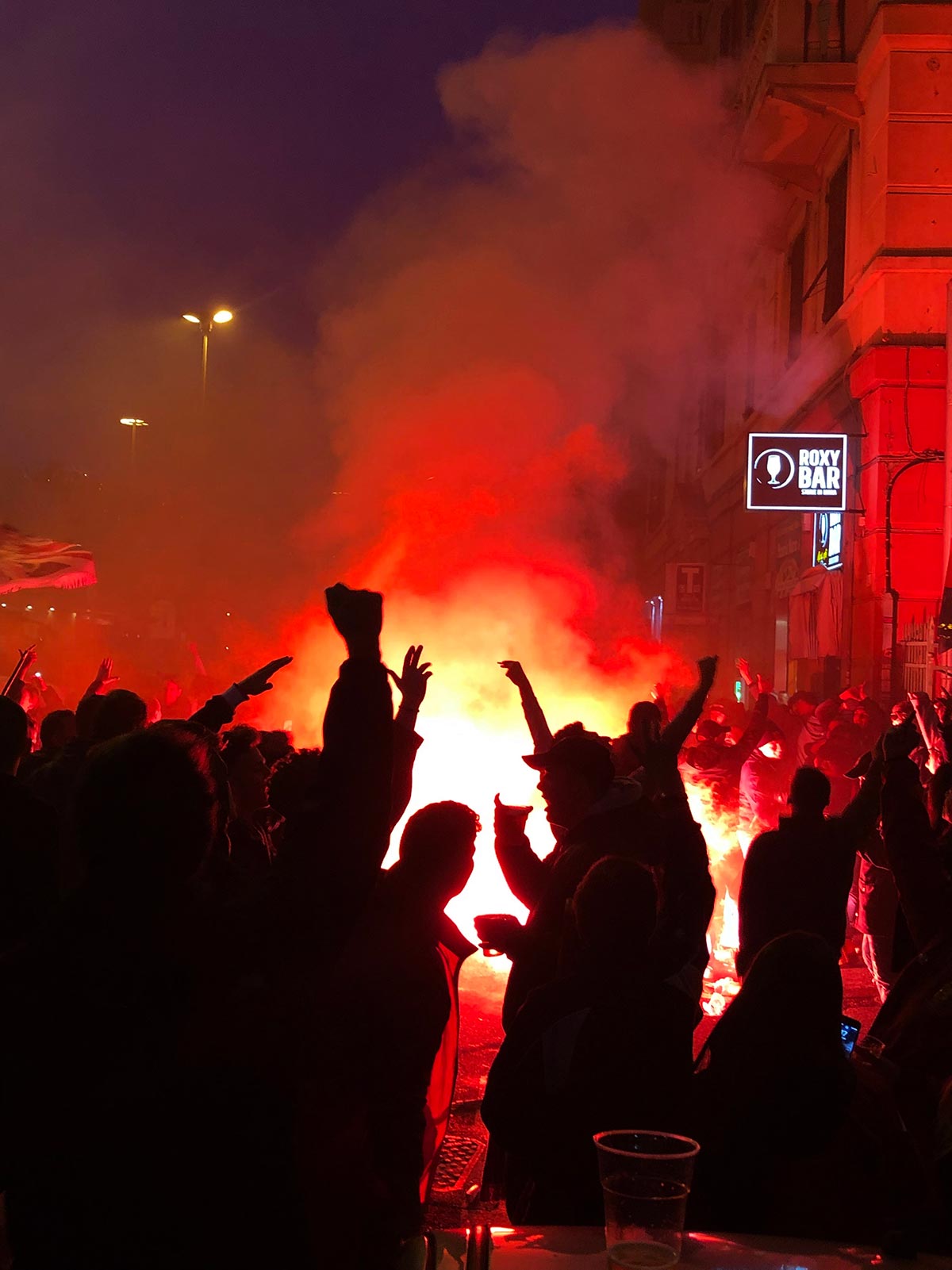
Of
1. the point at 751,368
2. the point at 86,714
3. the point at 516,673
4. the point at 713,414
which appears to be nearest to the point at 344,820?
the point at 516,673

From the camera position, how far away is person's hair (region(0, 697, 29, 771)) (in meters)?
4.12

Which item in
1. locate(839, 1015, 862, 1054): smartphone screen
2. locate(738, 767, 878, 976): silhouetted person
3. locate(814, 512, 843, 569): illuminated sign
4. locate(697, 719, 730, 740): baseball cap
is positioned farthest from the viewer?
locate(814, 512, 843, 569): illuminated sign

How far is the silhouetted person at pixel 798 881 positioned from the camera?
473cm

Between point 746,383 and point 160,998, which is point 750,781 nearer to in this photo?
point 160,998

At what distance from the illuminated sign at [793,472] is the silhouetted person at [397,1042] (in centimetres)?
1288

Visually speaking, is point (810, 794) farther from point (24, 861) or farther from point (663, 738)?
point (24, 861)

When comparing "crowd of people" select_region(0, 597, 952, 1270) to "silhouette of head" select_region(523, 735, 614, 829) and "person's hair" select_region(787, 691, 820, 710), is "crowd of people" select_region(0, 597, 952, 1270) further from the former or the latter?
"person's hair" select_region(787, 691, 820, 710)

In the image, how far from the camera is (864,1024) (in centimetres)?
729

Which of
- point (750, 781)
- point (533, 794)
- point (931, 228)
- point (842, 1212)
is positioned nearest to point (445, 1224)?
point (842, 1212)

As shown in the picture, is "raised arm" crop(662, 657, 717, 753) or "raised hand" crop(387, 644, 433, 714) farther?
"raised arm" crop(662, 657, 717, 753)

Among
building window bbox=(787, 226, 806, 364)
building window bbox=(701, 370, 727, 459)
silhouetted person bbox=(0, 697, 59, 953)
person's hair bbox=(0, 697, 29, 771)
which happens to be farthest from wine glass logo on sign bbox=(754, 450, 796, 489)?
silhouetted person bbox=(0, 697, 59, 953)

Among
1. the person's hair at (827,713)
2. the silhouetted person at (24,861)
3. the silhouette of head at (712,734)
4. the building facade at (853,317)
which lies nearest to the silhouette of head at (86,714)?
the silhouetted person at (24,861)

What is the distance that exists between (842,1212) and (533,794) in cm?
941

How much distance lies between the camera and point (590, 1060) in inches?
106
